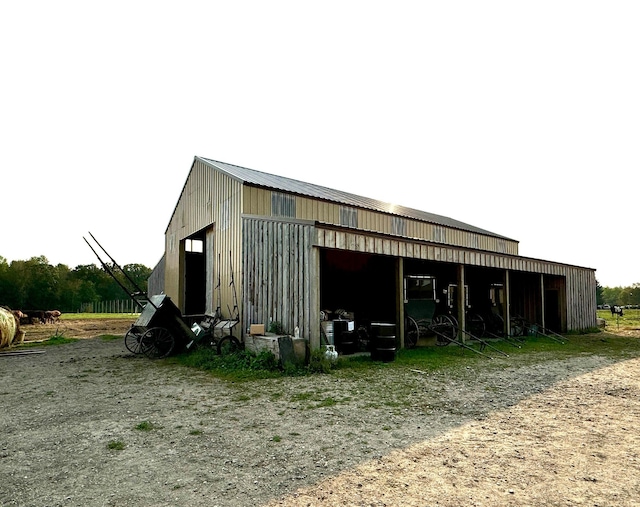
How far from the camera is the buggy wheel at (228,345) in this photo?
10.6m

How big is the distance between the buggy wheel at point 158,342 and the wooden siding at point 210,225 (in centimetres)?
181

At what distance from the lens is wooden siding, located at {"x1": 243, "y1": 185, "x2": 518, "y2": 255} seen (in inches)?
511

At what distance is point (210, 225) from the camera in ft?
49.1

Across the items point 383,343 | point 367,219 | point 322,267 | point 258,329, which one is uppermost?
point 367,219

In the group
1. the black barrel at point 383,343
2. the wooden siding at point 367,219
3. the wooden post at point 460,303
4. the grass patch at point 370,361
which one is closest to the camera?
the grass patch at point 370,361

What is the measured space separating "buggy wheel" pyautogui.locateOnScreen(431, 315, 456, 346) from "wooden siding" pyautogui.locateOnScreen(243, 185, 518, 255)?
2865 millimetres

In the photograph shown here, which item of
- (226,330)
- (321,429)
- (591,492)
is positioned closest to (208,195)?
(226,330)

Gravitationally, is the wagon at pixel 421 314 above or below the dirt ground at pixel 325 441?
above

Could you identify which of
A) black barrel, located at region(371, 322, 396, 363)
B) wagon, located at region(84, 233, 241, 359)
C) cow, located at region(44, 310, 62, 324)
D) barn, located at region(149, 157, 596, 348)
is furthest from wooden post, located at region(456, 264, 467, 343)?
cow, located at region(44, 310, 62, 324)

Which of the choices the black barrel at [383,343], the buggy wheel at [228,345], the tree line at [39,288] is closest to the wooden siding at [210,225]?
the buggy wheel at [228,345]

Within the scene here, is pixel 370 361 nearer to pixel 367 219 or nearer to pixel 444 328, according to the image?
pixel 444 328

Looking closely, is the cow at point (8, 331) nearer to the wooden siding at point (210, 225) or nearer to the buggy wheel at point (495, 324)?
the wooden siding at point (210, 225)

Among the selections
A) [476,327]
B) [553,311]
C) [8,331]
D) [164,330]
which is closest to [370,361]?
[164,330]

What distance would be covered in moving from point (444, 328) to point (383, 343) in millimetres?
4712
